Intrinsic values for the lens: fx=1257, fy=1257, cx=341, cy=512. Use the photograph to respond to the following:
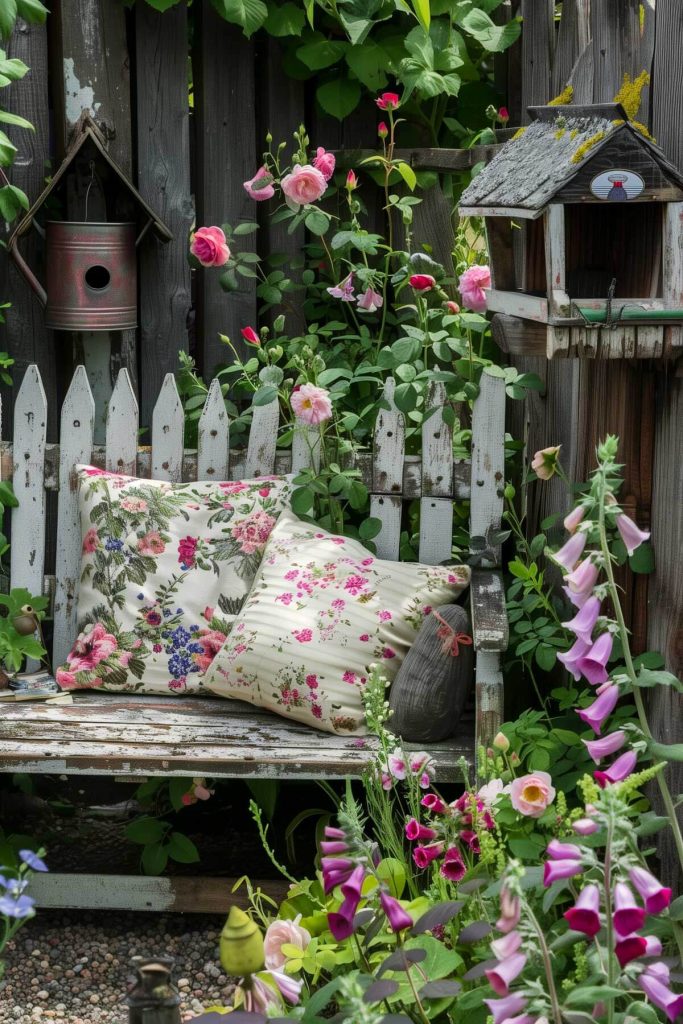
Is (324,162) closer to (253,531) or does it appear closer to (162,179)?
(162,179)

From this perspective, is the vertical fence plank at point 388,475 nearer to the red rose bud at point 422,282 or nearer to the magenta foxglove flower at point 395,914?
the red rose bud at point 422,282

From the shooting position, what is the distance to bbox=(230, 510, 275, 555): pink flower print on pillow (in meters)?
3.15

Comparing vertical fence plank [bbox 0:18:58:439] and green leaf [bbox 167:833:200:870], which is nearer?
green leaf [bbox 167:833:200:870]

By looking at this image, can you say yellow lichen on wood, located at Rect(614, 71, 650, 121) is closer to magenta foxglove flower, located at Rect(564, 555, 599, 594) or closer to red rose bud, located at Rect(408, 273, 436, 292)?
red rose bud, located at Rect(408, 273, 436, 292)

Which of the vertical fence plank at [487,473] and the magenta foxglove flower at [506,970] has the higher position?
the vertical fence plank at [487,473]

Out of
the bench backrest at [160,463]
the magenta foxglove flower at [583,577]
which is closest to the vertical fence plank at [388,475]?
the bench backrest at [160,463]

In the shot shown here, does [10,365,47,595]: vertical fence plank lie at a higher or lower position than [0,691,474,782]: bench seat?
higher

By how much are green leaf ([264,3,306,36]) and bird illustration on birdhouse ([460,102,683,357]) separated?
51.8 inches

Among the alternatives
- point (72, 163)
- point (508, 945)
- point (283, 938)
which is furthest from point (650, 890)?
point (72, 163)

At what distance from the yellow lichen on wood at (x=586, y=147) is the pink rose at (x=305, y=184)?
1168 mm

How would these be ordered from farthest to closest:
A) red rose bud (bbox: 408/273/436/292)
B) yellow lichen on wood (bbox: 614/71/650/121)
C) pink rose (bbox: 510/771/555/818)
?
red rose bud (bbox: 408/273/436/292)
yellow lichen on wood (bbox: 614/71/650/121)
pink rose (bbox: 510/771/555/818)

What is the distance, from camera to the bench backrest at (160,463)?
10.4 ft

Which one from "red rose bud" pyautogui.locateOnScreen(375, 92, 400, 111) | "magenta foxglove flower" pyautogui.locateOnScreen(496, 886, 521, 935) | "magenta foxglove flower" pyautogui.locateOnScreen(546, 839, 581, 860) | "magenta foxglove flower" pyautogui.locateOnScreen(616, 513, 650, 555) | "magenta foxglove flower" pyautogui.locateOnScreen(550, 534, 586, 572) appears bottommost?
"magenta foxglove flower" pyautogui.locateOnScreen(496, 886, 521, 935)

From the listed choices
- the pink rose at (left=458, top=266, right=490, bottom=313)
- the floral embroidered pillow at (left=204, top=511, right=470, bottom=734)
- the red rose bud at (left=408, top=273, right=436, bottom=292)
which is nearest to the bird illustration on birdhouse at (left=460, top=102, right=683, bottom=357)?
the pink rose at (left=458, top=266, right=490, bottom=313)
